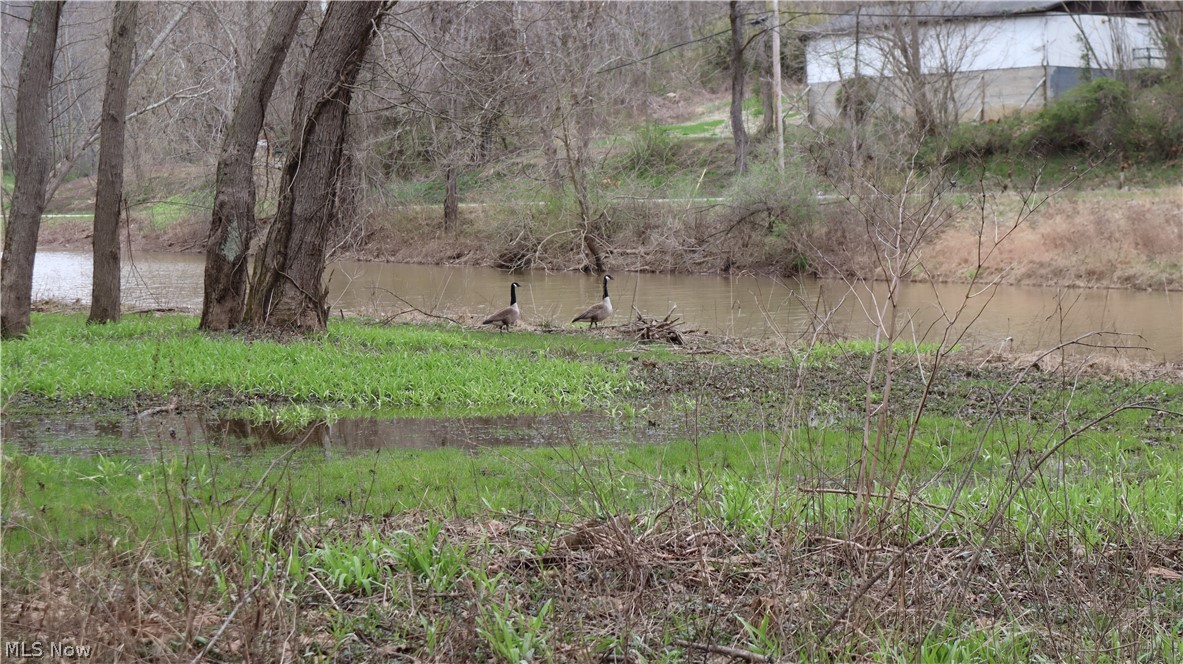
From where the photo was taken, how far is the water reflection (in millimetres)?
20219

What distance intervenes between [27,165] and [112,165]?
1.51m

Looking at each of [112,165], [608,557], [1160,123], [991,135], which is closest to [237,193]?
[112,165]

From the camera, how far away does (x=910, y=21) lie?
4028 cm

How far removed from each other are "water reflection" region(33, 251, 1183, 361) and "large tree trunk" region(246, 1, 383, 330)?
7.30 ft

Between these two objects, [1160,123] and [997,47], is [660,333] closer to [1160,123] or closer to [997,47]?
[1160,123]

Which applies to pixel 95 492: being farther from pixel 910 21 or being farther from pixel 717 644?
pixel 910 21

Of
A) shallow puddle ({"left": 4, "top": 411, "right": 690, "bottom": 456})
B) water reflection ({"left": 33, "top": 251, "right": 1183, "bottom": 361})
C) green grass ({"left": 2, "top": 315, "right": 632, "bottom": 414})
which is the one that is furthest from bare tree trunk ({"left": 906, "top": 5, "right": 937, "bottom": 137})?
shallow puddle ({"left": 4, "top": 411, "right": 690, "bottom": 456})

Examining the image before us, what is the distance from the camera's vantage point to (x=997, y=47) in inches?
1784

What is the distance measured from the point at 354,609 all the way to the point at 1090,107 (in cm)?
4126

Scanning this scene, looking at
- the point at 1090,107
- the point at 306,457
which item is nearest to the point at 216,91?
the point at 306,457

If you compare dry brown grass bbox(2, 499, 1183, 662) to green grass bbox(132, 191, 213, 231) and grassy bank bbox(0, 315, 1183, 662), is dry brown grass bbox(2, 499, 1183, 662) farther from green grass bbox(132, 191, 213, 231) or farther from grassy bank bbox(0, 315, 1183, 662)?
green grass bbox(132, 191, 213, 231)

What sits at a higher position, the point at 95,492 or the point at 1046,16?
Answer: the point at 1046,16

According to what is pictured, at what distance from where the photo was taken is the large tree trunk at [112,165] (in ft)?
50.0

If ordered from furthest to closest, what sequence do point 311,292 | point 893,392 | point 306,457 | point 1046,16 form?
point 1046,16, point 311,292, point 893,392, point 306,457
